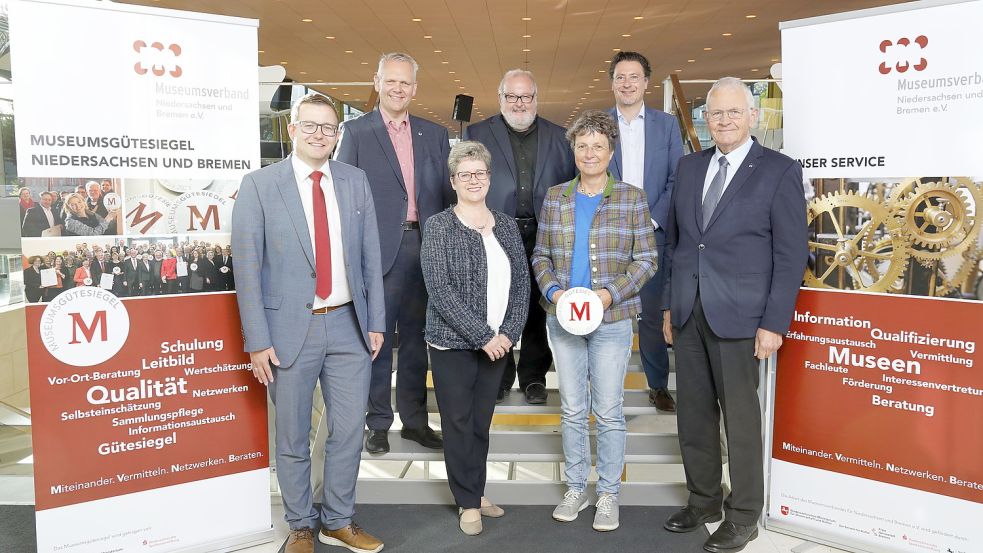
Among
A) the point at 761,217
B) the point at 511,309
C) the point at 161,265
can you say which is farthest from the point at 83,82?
the point at 761,217

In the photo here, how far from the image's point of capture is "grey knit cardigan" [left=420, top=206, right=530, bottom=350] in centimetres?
284

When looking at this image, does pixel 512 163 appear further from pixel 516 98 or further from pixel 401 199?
pixel 401 199

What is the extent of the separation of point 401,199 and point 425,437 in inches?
46.8

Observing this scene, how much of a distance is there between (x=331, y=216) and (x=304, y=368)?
0.62 m

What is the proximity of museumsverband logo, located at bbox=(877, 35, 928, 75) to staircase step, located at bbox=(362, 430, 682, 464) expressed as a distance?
1.95 m

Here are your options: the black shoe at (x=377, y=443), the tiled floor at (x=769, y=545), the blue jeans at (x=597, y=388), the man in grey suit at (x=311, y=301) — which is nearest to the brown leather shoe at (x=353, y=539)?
the man in grey suit at (x=311, y=301)

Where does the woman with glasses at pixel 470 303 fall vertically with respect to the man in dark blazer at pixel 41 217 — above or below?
below

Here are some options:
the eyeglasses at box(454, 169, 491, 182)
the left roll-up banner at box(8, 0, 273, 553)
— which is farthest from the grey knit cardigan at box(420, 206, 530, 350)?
the left roll-up banner at box(8, 0, 273, 553)

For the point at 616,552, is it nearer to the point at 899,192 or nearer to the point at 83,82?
the point at 899,192

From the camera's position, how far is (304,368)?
2773 millimetres

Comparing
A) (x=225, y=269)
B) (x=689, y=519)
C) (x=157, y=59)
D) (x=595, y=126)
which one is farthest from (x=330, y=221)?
(x=689, y=519)

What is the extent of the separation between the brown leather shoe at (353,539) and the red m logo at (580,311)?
1269 millimetres

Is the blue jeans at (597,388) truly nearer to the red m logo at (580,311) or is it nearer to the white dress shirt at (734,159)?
the red m logo at (580,311)

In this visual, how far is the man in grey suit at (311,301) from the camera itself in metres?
2.69
